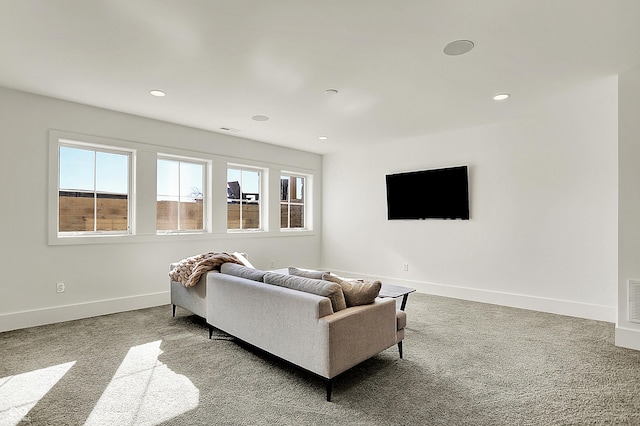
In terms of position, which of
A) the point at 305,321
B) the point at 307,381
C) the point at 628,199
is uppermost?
the point at 628,199

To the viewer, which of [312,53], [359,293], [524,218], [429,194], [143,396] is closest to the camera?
[143,396]

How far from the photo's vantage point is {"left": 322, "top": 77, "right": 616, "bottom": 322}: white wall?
3.93m

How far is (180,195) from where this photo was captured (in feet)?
16.4

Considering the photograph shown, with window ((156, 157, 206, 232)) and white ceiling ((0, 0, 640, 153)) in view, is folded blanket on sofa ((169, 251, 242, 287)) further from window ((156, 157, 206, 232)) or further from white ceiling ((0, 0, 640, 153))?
white ceiling ((0, 0, 640, 153))

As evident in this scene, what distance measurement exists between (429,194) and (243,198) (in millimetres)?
3079

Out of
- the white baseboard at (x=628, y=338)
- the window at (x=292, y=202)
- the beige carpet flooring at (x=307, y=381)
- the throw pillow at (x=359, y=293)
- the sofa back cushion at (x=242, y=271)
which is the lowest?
the beige carpet flooring at (x=307, y=381)

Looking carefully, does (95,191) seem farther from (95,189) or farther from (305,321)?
(305,321)

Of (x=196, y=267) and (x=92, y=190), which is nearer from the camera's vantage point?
(x=196, y=267)

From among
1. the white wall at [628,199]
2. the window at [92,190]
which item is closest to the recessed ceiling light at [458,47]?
the white wall at [628,199]

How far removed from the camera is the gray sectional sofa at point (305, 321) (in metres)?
2.22

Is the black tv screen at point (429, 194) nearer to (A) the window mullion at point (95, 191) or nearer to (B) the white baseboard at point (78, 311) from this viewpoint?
(B) the white baseboard at point (78, 311)

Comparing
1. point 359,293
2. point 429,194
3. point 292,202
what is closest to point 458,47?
point 359,293

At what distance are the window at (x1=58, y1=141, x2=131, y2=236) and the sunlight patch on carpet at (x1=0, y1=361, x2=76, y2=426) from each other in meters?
1.96

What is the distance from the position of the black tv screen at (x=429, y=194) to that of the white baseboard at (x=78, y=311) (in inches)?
150
